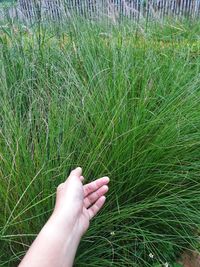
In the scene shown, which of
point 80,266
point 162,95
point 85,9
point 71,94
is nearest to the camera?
point 80,266

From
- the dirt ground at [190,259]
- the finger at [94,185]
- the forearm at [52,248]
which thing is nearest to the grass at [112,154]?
the dirt ground at [190,259]

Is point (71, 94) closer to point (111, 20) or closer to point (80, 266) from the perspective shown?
point (80, 266)

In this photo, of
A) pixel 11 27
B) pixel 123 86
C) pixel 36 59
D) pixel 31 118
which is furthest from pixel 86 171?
pixel 11 27

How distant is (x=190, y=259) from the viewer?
1.85 metres

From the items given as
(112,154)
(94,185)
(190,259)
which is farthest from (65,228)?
(190,259)

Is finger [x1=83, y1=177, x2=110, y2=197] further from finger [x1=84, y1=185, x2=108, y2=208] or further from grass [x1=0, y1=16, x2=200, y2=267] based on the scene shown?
grass [x1=0, y1=16, x2=200, y2=267]

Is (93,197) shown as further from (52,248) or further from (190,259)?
(190,259)

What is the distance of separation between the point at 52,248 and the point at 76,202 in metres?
0.20

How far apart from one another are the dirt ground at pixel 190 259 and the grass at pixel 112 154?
0.11ft

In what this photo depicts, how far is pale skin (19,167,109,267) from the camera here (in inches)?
47.4

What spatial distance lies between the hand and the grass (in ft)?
0.48

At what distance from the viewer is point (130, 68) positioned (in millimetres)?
2344

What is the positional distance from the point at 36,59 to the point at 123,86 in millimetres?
615

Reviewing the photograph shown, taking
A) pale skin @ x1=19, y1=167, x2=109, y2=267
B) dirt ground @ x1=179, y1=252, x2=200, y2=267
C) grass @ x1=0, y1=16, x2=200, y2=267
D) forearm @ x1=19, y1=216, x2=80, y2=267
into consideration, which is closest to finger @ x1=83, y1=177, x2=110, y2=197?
pale skin @ x1=19, y1=167, x2=109, y2=267
